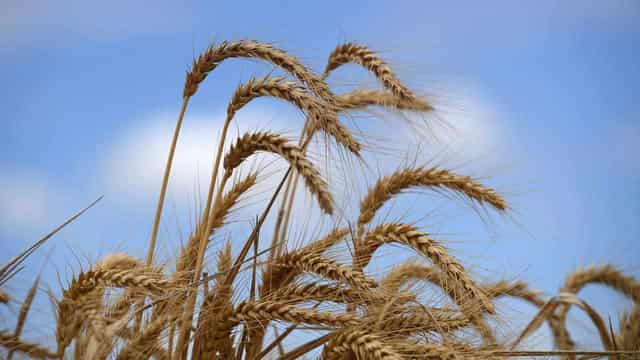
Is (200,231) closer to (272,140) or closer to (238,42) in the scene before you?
(272,140)

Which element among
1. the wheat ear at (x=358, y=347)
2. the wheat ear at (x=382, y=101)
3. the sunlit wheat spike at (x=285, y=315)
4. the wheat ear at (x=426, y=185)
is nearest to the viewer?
the wheat ear at (x=358, y=347)

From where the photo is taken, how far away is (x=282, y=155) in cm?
250

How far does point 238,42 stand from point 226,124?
29 cm

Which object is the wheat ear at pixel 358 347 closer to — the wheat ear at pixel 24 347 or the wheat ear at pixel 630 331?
the wheat ear at pixel 24 347

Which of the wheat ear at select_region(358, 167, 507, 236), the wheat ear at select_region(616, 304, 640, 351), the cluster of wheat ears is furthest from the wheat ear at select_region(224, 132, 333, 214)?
the wheat ear at select_region(616, 304, 640, 351)

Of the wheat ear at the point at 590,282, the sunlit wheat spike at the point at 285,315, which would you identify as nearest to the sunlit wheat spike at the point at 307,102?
the sunlit wheat spike at the point at 285,315

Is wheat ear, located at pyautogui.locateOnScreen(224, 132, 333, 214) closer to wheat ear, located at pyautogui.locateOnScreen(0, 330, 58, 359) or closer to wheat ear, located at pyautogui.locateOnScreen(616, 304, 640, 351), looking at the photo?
wheat ear, located at pyautogui.locateOnScreen(0, 330, 58, 359)

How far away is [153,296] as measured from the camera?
→ 217cm

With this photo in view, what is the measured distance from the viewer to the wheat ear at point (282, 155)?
7.97ft

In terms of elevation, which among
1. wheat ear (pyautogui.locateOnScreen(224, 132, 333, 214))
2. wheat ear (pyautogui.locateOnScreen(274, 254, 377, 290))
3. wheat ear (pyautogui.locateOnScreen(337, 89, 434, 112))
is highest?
wheat ear (pyautogui.locateOnScreen(337, 89, 434, 112))

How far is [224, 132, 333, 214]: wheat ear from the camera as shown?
7.97 ft

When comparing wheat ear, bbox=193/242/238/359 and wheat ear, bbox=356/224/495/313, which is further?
wheat ear, bbox=356/224/495/313

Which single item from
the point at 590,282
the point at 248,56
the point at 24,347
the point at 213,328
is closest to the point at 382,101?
the point at 248,56

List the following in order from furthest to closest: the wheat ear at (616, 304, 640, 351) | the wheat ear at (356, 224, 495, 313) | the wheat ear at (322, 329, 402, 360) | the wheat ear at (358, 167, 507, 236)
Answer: the wheat ear at (616, 304, 640, 351), the wheat ear at (358, 167, 507, 236), the wheat ear at (356, 224, 495, 313), the wheat ear at (322, 329, 402, 360)
